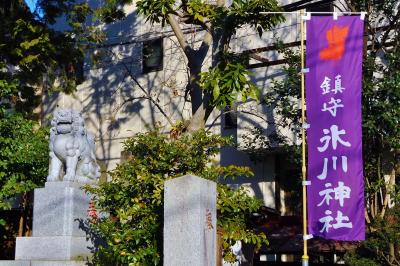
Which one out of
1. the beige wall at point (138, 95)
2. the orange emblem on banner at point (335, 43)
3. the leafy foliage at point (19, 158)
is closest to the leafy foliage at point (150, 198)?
the orange emblem on banner at point (335, 43)

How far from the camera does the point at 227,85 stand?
13.2 metres

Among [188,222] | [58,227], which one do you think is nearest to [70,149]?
[58,227]

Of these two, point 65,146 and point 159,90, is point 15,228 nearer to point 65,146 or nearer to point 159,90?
point 159,90

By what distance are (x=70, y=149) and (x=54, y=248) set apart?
1862 millimetres

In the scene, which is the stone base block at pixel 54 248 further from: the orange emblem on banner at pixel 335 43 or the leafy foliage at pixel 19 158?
the orange emblem on banner at pixel 335 43

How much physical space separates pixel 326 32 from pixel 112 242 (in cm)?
497

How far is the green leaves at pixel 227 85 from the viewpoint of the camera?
1323cm

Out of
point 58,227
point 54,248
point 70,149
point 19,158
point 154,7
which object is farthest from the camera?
point 19,158

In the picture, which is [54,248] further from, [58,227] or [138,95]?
[138,95]

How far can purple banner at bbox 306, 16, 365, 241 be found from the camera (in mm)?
10398

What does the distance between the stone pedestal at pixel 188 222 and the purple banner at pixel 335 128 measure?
71.8 inches

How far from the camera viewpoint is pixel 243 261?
16078mm

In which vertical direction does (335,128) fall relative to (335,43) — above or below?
below

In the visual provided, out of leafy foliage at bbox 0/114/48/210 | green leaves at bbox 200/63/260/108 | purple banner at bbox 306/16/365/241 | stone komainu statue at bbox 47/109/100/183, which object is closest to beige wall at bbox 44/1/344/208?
leafy foliage at bbox 0/114/48/210
